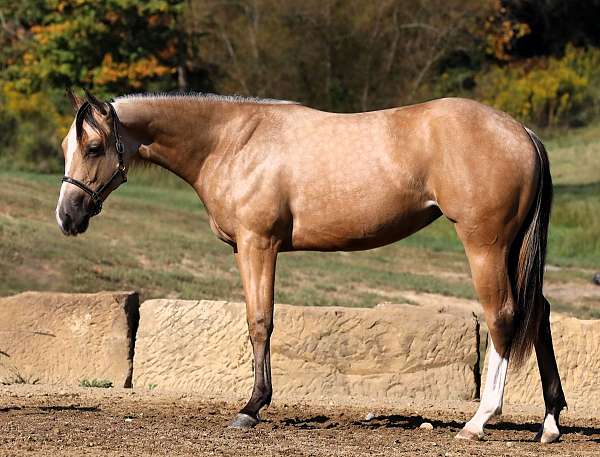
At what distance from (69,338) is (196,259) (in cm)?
864

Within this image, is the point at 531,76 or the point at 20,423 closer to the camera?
the point at 20,423

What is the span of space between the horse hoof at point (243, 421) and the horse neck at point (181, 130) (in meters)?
1.54

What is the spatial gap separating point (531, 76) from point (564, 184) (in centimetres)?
929

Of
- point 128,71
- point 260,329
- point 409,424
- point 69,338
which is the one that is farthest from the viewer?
point 128,71

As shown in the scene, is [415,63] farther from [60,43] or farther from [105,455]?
[105,455]

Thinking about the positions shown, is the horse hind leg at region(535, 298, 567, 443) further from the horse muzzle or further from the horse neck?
the horse muzzle

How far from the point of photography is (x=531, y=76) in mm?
38938

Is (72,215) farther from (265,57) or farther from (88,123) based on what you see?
(265,57)

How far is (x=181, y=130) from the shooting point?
828 cm

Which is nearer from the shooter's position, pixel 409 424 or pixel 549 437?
pixel 549 437

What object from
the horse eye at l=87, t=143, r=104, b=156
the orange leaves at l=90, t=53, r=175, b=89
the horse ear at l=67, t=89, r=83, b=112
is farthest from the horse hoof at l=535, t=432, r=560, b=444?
the orange leaves at l=90, t=53, r=175, b=89

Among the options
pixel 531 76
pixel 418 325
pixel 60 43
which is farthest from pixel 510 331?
pixel 531 76

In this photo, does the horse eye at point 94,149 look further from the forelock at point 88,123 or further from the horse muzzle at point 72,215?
the horse muzzle at point 72,215

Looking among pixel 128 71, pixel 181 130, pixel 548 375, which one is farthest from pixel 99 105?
pixel 128 71
